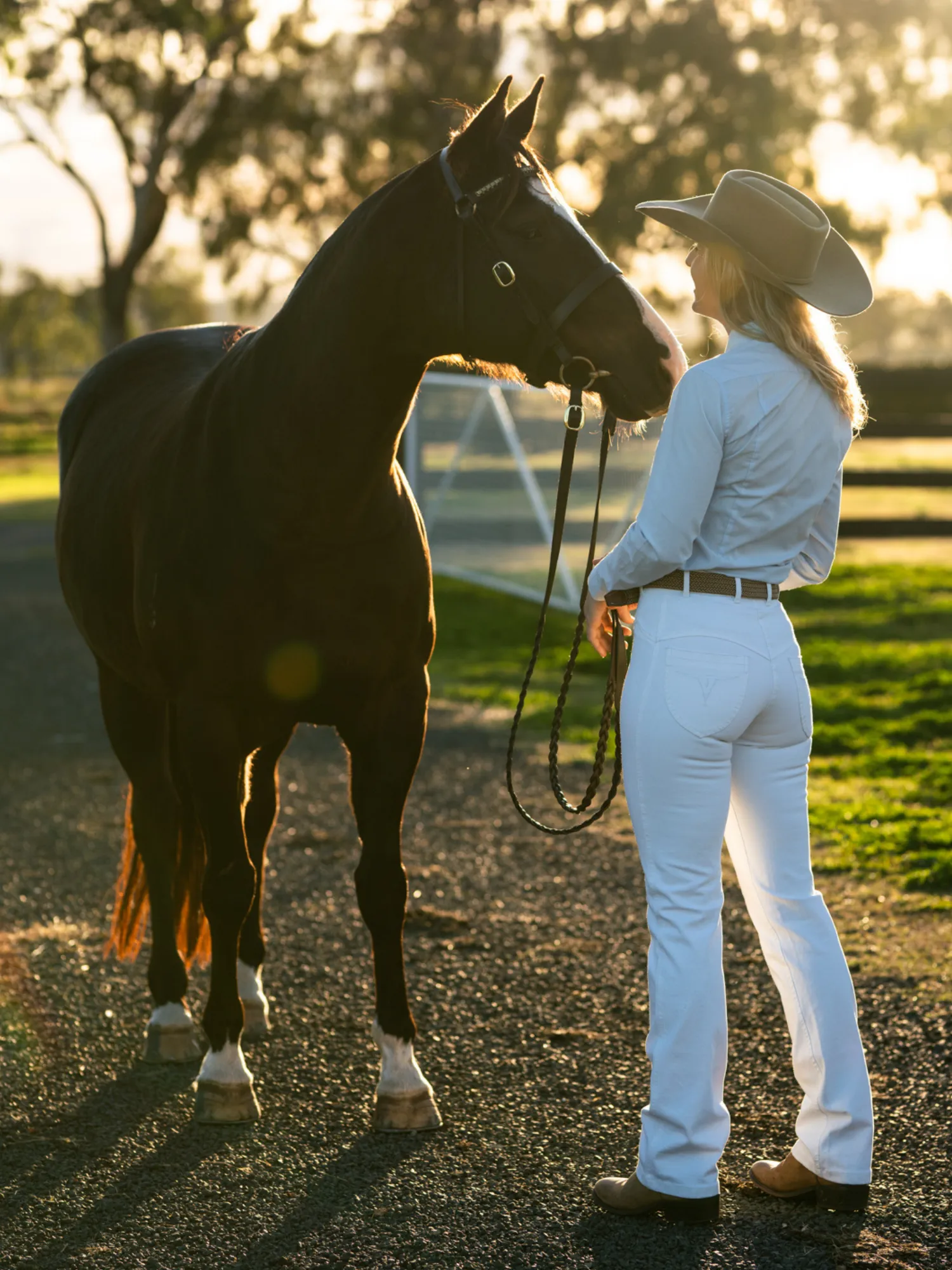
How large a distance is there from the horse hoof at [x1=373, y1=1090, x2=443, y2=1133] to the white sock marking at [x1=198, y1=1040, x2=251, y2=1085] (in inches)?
14.2

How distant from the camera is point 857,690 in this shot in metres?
9.34

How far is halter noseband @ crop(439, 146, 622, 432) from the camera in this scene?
3092 millimetres

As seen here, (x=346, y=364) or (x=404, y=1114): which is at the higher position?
(x=346, y=364)

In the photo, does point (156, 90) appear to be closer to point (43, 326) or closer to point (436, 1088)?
point (436, 1088)

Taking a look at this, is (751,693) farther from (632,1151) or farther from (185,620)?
(185,620)

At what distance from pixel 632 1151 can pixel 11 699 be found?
7.01m

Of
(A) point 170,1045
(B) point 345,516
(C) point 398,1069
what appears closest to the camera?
(B) point 345,516

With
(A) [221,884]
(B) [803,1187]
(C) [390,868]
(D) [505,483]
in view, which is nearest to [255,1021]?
(A) [221,884]

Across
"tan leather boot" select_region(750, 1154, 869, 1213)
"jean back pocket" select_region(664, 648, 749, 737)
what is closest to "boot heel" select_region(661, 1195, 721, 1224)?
"tan leather boot" select_region(750, 1154, 869, 1213)

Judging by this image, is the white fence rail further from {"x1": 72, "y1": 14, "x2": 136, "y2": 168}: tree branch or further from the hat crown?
{"x1": 72, "y1": 14, "x2": 136, "y2": 168}: tree branch

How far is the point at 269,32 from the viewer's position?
1029 inches

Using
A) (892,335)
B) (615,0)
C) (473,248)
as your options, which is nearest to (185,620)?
(473,248)

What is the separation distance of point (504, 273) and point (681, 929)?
1.41 metres

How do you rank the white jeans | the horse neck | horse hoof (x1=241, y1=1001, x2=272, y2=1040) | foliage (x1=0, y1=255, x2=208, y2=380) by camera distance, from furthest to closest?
foliage (x1=0, y1=255, x2=208, y2=380), horse hoof (x1=241, y1=1001, x2=272, y2=1040), the horse neck, the white jeans
